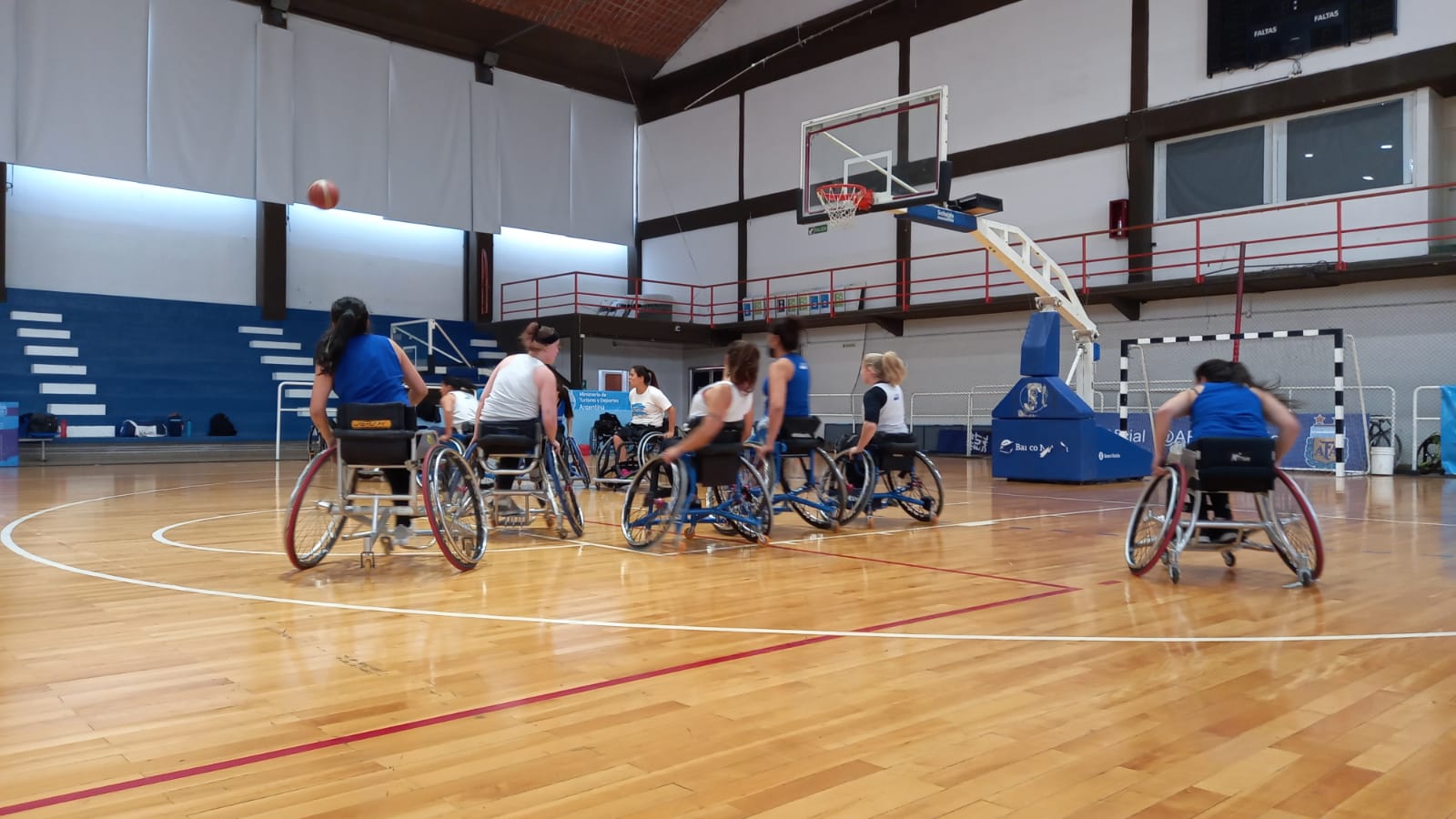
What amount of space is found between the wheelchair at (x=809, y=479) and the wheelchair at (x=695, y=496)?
A: 163 millimetres

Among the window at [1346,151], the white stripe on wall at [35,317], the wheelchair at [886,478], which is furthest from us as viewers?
the white stripe on wall at [35,317]

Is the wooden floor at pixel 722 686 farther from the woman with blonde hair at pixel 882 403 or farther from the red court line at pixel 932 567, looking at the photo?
the woman with blonde hair at pixel 882 403

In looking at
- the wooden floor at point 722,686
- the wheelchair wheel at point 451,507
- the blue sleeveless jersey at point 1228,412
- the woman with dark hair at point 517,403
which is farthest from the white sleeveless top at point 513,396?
the blue sleeveless jersey at point 1228,412

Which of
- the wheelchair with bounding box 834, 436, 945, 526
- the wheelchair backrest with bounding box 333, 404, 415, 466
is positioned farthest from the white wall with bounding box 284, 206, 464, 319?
the wheelchair backrest with bounding box 333, 404, 415, 466

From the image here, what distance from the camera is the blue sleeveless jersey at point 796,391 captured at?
571 centimetres

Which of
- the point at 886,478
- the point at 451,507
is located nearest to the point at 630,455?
the point at 886,478

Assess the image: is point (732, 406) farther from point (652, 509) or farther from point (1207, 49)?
point (1207, 49)

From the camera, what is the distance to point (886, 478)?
259 inches

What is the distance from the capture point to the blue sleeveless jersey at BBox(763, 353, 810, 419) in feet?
Result: 18.7

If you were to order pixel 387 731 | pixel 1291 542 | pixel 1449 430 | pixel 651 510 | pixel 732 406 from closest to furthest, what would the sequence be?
pixel 387 731 < pixel 1291 542 < pixel 732 406 < pixel 651 510 < pixel 1449 430

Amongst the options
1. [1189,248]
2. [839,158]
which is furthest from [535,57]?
[1189,248]

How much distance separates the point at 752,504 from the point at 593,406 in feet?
30.1

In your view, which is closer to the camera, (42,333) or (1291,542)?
(1291,542)

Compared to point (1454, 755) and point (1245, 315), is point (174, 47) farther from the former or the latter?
point (1454, 755)
